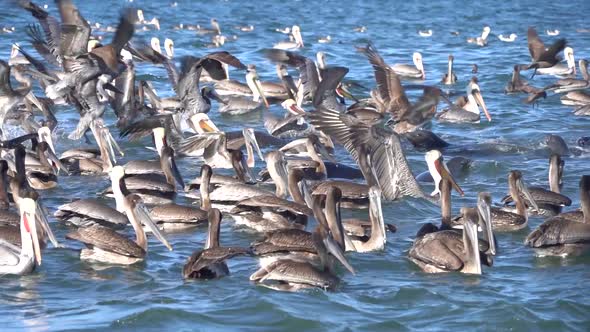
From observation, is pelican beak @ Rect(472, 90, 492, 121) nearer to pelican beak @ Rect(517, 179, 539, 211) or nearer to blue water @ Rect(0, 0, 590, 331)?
blue water @ Rect(0, 0, 590, 331)

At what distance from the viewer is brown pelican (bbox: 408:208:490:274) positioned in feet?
30.6

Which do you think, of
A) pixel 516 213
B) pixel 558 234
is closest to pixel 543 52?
pixel 516 213

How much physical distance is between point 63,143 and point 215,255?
7.48 metres

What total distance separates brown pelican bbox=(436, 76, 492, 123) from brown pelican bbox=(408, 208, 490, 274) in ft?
29.5

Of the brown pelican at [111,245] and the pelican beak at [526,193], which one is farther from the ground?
the brown pelican at [111,245]

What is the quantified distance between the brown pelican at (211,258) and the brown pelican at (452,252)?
1432 mm

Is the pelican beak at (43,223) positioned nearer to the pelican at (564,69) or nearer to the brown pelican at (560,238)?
the brown pelican at (560,238)

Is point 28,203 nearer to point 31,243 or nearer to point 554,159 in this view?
point 31,243

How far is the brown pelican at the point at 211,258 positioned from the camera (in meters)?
8.69

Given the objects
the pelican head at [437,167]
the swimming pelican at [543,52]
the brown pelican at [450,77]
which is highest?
the pelican head at [437,167]

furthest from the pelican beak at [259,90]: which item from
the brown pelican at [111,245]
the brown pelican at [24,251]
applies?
the brown pelican at [24,251]

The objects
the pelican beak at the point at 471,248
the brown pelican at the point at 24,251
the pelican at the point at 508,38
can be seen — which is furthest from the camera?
the pelican at the point at 508,38

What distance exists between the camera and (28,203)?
9.30 meters

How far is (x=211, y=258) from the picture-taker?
8.70 m
